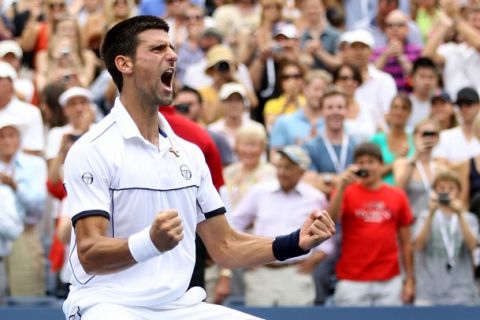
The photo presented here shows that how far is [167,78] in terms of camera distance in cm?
566

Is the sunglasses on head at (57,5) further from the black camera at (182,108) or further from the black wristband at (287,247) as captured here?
the black wristband at (287,247)

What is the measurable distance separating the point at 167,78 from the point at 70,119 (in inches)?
213

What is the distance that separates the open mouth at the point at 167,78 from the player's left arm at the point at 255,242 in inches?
29.7

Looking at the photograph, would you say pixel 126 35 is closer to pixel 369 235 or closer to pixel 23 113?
pixel 369 235

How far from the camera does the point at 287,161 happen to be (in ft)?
32.3

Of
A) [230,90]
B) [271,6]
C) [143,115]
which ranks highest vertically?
[271,6]

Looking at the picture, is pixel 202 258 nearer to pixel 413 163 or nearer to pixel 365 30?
pixel 413 163

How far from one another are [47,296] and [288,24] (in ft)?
15.1

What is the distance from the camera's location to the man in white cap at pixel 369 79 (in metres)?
12.2

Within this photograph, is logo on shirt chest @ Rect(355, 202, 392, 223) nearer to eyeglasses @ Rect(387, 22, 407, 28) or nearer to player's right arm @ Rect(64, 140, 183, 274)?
eyeglasses @ Rect(387, 22, 407, 28)

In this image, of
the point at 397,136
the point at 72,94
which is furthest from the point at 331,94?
the point at 72,94

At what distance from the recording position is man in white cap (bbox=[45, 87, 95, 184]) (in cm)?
1032

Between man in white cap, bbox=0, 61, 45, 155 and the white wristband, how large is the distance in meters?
5.92

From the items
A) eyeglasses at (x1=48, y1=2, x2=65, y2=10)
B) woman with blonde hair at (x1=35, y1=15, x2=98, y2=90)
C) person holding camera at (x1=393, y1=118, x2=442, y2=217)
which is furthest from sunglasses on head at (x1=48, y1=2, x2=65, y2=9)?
person holding camera at (x1=393, y1=118, x2=442, y2=217)
